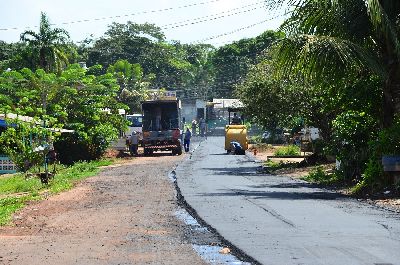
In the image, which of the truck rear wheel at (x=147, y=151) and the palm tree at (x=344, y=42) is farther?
the truck rear wheel at (x=147, y=151)

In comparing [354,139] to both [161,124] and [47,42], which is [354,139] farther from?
[47,42]

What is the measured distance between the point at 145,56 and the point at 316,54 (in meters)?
89.6

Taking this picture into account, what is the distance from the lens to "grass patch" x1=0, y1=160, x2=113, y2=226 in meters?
20.1

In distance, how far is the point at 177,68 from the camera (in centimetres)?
11269

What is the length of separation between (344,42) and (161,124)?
31.3 metres

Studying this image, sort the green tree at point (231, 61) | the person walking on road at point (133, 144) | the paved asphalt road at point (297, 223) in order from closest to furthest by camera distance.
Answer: the paved asphalt road at point (297, 223), the person walking on road at point (133, 144), the green tree at point (231, 61)

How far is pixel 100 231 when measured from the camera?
14.1 metres

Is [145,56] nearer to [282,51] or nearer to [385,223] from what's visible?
[282,51]

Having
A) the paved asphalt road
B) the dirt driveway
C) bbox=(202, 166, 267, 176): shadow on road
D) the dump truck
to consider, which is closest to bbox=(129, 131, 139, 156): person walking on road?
the dump truck

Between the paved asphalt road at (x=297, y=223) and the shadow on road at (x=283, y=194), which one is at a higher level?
the paved asphalt road at (x=297, y=223)

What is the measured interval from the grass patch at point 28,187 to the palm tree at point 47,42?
909 inches

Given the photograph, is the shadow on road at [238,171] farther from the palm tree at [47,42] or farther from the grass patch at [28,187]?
the palm tree at [47,42]

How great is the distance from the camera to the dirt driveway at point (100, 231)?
10945 mm

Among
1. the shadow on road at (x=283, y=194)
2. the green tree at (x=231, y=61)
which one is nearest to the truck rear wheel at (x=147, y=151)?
the shadow on road at (x=283, y=194)
